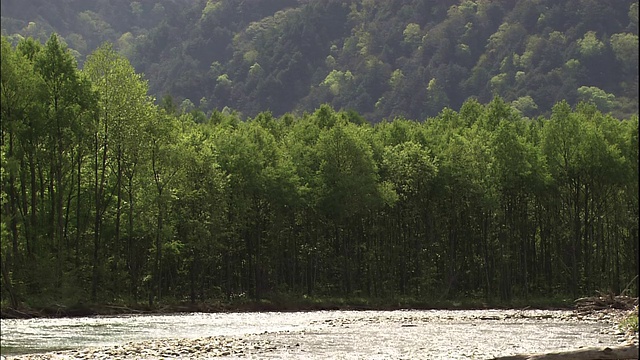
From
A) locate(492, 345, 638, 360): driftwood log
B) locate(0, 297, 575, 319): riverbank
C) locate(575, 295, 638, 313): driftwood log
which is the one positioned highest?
locate(0, 297, 575, 319): riverbank

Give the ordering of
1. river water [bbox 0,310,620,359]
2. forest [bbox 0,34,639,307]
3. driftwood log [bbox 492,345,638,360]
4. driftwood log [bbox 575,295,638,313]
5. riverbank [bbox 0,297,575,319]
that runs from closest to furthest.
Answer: driftwood log [bbox 492,345,638,360] < river water [bbox 0,310,620,359] < driftwood log [bbox 575,295,638,313] < forest [bbox 0,34,639,307] < riverbank [bbox 0,297,575,319]

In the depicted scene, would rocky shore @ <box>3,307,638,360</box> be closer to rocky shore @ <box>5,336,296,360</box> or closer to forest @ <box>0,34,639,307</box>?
rocky shore @ <box>5,336,296,360</box>

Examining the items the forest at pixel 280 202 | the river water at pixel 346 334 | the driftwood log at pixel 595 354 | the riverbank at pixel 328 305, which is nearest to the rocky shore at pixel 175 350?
the river water at pixel 346 334

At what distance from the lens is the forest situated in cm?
6072

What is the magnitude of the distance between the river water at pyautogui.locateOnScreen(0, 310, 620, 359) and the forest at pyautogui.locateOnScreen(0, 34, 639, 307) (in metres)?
11.7

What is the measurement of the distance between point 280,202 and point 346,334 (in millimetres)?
37352

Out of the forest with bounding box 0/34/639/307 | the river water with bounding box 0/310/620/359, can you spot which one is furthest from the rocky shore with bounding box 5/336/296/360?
the forest with bounding box 0/34/639/307

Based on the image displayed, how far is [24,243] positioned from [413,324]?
31.1 m

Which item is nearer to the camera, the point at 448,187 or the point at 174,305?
the point at 174,305

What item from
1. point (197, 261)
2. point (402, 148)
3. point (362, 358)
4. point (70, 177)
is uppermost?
point (402, 148)

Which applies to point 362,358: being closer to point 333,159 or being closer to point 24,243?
point 24,243

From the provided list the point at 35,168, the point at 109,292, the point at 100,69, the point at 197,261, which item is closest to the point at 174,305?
the point at 109,292

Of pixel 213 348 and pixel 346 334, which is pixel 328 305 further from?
pixel 213 348

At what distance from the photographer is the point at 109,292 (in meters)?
64.8
